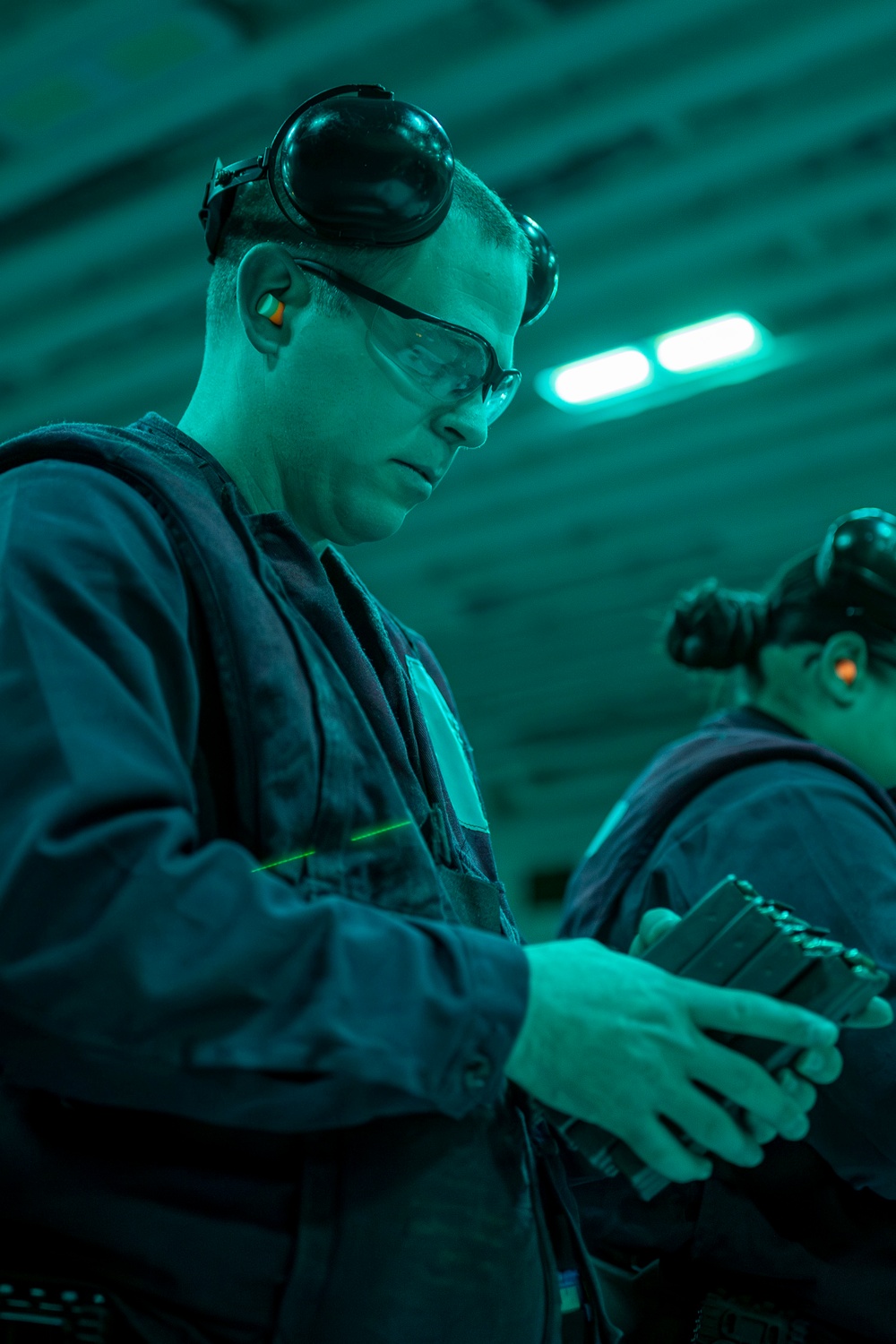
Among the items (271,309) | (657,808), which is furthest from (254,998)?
(657,808)

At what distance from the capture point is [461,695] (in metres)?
9.89

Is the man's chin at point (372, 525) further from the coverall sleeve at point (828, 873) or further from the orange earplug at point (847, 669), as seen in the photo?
the orange earplug at point (847, 669)

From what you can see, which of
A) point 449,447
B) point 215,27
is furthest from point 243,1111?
point 215,27

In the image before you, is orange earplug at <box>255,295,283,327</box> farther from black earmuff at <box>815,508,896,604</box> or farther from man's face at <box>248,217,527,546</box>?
black earmuff at <box>815,508,896,604</box>

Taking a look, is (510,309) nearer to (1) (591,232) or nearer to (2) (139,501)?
(2) (139,501)

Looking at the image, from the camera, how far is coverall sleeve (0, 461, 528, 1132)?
101cm

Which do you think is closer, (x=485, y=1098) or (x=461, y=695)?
(x=485, y=1098)

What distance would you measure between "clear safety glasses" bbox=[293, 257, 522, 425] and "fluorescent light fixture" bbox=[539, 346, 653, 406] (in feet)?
14.9

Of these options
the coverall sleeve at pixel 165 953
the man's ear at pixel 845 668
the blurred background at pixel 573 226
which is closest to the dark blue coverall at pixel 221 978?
the coverall sleeve at pixel 165 953

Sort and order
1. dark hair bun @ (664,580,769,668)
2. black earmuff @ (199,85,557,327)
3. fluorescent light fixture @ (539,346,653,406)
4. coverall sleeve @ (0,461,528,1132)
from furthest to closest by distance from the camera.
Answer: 1. fluorescent light fixture @ (539,346,653,406)
2. dark hair bun @ (664,580,769,668)
3. black earmuff @ (199,85,557,327)
4. coverall sleeve @ (0,461,528,1132)

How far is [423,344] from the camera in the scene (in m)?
1.50

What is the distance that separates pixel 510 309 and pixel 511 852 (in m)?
10.3

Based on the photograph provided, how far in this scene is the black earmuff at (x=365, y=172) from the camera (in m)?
1.48

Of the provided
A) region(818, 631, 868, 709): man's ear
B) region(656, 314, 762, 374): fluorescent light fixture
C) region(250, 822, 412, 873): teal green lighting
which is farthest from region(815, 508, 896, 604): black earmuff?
region(656, 314, 762, 374): fluorescent light fixture
